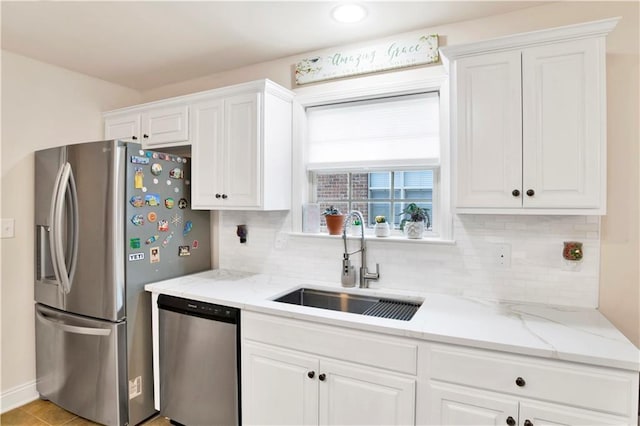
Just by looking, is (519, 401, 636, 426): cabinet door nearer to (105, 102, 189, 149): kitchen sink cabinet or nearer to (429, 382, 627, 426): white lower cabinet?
(429, 382, 627, 426): white lower cabinet

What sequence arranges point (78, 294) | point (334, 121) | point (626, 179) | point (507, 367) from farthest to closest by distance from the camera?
point (334, 121)
point (78, 294)
point (626, 179)
point (507, 367)

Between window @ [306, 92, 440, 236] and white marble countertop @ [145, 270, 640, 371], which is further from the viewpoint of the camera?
window @ [306, 92, 440, 236]

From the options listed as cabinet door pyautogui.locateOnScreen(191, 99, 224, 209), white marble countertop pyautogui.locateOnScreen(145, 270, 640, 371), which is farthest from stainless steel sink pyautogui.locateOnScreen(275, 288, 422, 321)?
cabinet door pyautogui.locateOnScreen(191, 99, 224, 209)

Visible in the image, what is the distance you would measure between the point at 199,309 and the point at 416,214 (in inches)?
56.2

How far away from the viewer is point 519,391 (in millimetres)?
1373

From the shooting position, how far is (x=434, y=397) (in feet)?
4.93

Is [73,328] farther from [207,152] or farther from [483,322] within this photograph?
[483,322]

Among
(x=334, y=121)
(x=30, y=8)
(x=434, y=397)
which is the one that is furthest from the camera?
(x=334, y=121)

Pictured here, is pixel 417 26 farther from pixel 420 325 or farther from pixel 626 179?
pixel 420 325

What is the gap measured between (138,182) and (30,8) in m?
1.06

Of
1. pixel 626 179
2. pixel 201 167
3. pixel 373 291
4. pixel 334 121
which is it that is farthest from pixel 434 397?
pixel 201 167

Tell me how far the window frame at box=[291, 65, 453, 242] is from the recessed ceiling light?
1.26 feet

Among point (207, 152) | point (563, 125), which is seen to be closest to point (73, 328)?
point (207, 152)

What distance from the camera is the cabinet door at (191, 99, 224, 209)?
2424mm
